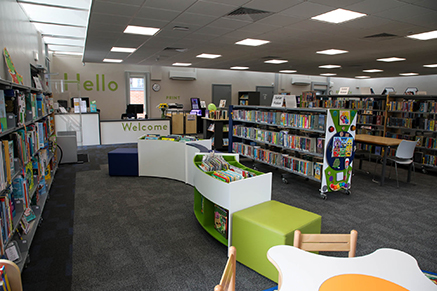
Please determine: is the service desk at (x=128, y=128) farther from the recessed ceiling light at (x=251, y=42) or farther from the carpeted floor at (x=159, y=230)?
the recessed ceiling light at (x=251, y=42)

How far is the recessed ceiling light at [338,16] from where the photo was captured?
4359 millimetres

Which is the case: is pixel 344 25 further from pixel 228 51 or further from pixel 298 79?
pixel 298 79

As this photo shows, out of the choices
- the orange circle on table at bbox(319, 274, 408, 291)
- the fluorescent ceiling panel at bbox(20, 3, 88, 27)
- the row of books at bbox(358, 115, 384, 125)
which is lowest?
the orange circle on table at bbox(319, 274, 408, 291)

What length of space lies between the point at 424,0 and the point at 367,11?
711 mm

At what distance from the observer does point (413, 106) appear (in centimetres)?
740

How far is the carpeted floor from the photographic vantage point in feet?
9.32

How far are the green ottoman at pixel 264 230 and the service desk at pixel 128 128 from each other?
324 inches

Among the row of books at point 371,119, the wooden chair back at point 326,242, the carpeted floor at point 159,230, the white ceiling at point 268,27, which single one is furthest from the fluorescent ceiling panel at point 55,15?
the row of books at point 371,119

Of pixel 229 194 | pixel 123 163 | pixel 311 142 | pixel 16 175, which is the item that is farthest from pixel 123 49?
pixel 229 194

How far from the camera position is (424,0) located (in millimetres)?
3689

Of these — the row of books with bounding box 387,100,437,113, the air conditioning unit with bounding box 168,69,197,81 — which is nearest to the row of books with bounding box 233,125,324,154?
the row of books with bounding box 387,100,437,113

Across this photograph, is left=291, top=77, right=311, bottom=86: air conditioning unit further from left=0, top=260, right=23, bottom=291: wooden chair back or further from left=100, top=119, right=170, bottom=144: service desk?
left=0, top=260, right=23, bottom=291: wooden chair back

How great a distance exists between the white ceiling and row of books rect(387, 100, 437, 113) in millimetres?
1320

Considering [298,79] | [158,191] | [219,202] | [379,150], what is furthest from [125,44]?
[298,79]
